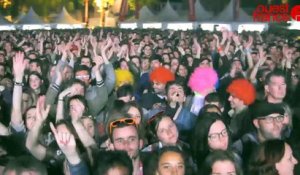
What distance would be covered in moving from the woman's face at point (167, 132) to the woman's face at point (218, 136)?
409 millimetres

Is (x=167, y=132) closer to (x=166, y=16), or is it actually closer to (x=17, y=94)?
(x=17, y=94)

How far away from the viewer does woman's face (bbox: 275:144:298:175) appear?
488cm

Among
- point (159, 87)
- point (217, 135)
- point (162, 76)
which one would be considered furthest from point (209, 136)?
point (162, 76)

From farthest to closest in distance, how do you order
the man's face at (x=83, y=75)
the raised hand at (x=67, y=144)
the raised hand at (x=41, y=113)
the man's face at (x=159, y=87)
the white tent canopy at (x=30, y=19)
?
1. the white tent canopy at (x=30, y=19)
2. the man's face at (x=83, y=75)
3. the man's face at (x=159, y=87)
4. the raised hand at (x=41, y=113)
5. the raised hand at (x=67, y=144)

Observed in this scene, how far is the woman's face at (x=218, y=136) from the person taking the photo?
18.3 ft

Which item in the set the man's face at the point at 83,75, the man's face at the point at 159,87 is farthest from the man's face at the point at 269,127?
the man's face at the point at 83,75

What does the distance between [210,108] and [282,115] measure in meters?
0.81

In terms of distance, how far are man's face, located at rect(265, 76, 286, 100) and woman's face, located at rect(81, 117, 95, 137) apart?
1997 millimetres

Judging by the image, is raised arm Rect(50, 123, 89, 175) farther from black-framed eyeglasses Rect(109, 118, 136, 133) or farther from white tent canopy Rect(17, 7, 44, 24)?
white tent canopy Rect(17, 7, 44, 24)

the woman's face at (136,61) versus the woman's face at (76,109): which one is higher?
the woman's face at (136,61)

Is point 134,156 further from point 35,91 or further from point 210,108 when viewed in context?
point 35,91

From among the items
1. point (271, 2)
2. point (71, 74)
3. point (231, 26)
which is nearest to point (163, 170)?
point (71, 74)

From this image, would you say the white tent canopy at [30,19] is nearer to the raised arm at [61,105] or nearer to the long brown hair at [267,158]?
the raised arm at [61,105]

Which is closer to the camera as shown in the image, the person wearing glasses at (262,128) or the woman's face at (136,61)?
the person wearing glasses at (262,128)
